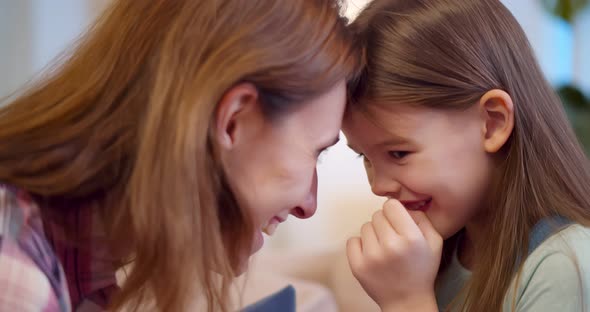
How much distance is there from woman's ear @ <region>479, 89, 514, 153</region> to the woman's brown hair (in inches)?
10.4

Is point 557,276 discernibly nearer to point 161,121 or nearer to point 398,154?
point 398,154

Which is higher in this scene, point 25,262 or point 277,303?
point 25,262

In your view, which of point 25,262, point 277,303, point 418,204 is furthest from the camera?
point 277,303

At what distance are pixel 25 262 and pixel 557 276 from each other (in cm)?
66

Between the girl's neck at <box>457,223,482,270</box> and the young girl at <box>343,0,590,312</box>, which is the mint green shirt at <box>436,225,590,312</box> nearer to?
the young girl at <box>343,0,590,312</box>

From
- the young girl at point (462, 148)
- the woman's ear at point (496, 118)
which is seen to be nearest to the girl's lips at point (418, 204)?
the young girl at point (462, 148)

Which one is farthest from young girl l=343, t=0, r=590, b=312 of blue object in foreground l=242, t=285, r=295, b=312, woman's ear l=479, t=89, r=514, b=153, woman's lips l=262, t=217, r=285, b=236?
blue object in foreground l=242, t=285, r=295, b=312

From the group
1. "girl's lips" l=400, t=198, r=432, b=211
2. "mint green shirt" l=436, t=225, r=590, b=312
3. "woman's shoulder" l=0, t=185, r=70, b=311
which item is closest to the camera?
"woman's shoulder" l=0, t=185, r=70, b=311

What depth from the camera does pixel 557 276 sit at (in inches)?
34.3

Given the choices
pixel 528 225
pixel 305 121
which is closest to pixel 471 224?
pixel 528 225

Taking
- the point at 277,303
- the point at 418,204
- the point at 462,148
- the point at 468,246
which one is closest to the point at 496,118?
the point at 462,148

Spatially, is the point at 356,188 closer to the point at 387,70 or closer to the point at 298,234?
the point at 298,234

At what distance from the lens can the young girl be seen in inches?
36.4

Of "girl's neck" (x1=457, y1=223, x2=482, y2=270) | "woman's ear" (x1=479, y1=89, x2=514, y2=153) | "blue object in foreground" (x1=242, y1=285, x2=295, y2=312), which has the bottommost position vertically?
"blue object in foreground" (x1=242, y1=285, x2=295, y2=312)
